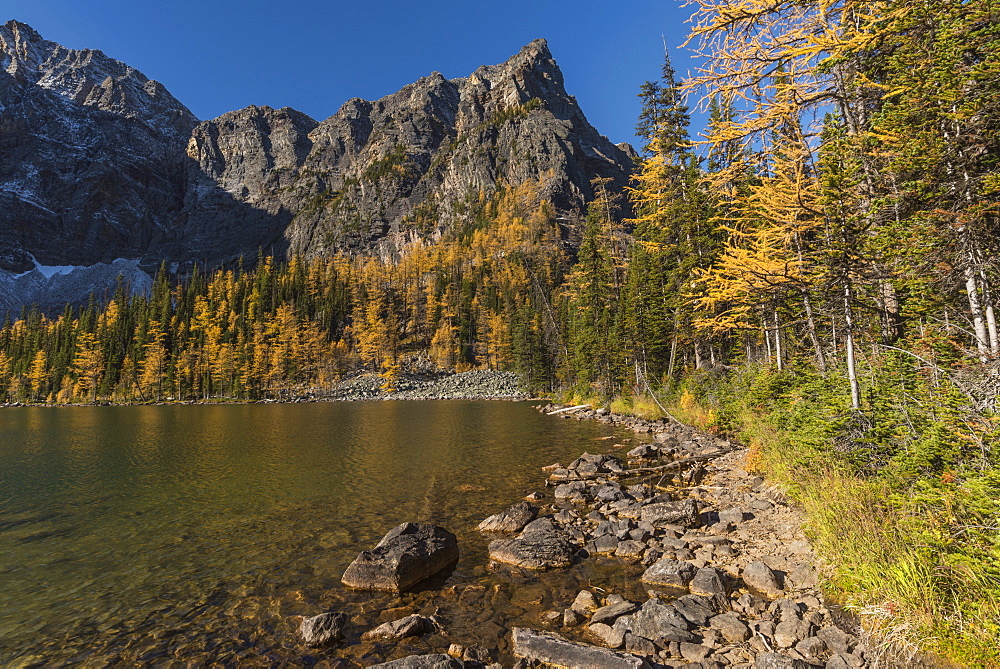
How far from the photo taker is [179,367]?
293 ft

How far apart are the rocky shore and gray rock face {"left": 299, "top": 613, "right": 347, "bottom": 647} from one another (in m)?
0.03

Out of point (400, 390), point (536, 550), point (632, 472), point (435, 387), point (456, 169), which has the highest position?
point (456, 169)

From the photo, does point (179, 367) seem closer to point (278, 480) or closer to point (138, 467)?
point (138, 467)

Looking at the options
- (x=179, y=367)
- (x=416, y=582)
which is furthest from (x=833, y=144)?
(x=179, y=367)

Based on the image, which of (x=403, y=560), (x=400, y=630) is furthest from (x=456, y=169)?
(x=400, y=630)

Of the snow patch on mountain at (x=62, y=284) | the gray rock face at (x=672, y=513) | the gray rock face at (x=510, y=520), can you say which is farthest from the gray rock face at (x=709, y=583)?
the snow patch on mountain at (x=62, y=284)

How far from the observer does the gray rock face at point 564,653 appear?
5689 millimetres

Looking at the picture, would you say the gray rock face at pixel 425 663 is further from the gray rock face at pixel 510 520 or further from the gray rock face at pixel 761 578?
the gray rock face at pixel 510 520

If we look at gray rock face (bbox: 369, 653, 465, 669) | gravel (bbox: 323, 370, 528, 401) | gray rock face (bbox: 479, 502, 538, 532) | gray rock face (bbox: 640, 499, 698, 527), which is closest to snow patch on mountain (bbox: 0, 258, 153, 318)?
gravel (bbox: 323, 370, 528, 401)

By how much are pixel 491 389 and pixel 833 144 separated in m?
67.9

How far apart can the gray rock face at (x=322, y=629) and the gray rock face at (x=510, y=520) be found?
5.21 meters

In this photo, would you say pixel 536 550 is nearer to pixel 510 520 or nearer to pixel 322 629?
pixel 510 520

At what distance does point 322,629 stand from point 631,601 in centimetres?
529

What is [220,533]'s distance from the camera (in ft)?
40.6
